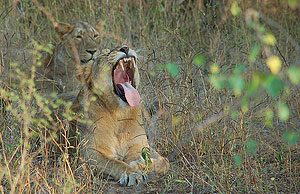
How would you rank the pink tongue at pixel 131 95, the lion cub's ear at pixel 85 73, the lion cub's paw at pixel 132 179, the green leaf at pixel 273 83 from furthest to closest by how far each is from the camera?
the lion cub's ear at pixel 85 73 → the pink tongue at pixel 131 95 → the lion cub's paw at pixel 132 179 → the green leaf at pixel 273 83

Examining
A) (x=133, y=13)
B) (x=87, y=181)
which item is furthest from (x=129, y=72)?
(x=133, y=13)

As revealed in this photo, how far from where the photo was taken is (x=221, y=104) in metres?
4.46

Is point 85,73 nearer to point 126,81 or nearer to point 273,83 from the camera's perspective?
point 126,81

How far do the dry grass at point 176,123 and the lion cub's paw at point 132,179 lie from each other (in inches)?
2.6

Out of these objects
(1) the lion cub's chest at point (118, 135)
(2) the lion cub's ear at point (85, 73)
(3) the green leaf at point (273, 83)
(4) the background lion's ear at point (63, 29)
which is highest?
(3) the green leaf at point (273, 83)

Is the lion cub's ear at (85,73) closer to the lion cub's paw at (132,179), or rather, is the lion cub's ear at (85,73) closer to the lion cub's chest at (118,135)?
the lion cub's chest at (118,135)

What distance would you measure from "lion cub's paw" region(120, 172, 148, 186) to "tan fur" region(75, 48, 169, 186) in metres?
0.13

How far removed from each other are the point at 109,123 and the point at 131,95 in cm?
29

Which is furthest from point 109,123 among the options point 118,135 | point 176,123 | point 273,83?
point 273,83

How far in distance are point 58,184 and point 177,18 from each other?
4.43m

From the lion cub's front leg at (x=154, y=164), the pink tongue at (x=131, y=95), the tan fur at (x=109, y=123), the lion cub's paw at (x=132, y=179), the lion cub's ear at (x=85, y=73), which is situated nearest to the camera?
the lion cub's paw at (x=132, y=179)

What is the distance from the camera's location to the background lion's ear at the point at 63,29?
6.02 meters

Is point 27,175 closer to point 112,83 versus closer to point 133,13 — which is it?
point 112,83

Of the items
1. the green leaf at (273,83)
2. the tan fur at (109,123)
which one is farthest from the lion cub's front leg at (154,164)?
the green leaf at (273,83)
